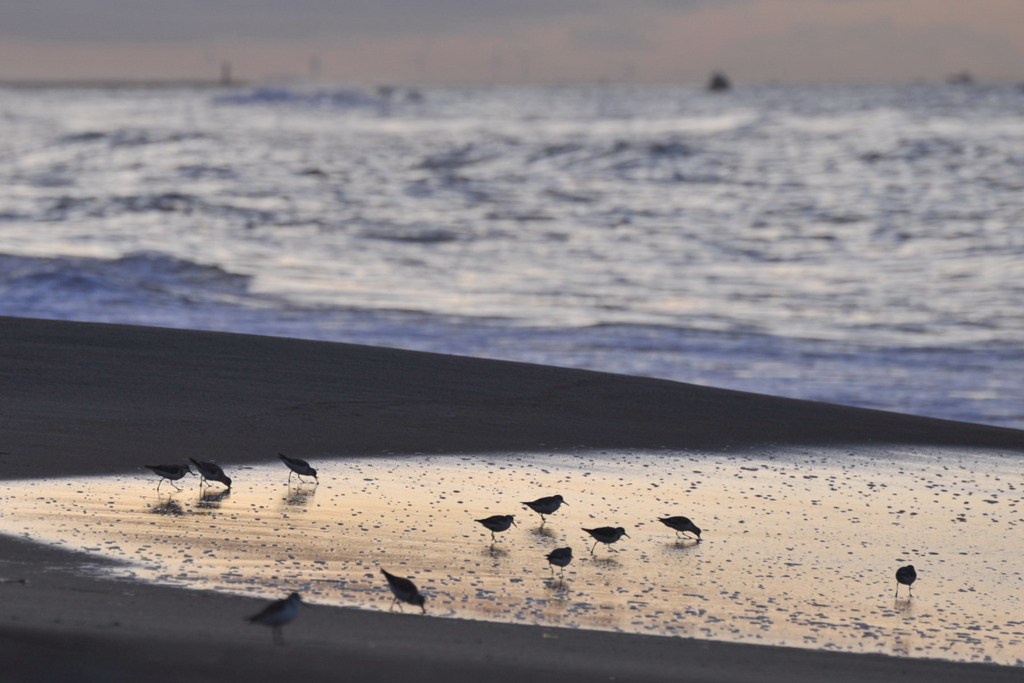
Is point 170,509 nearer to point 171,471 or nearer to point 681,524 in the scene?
point 171,471

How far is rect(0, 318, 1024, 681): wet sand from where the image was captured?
12.2 ft

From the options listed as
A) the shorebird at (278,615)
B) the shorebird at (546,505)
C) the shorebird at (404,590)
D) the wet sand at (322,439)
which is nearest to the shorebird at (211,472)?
the wet sand at (322,439)

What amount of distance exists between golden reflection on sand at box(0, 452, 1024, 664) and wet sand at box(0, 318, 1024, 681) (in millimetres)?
226

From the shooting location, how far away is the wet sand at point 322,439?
12.2 feet

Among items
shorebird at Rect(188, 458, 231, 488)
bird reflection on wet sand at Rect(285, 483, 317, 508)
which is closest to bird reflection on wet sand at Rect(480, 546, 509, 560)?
bird reflection on wet sand at Rect(285, 483, 317, 508)

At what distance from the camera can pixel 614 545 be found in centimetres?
531

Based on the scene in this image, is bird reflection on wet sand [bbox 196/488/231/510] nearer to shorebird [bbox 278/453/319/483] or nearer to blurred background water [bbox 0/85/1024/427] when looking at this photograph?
shorebird [bbox 278/453/319/483]

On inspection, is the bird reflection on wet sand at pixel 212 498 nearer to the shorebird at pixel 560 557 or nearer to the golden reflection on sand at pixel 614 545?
the golden reflection on sand at pixel 614 545

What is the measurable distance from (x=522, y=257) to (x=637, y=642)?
1605 centimetres

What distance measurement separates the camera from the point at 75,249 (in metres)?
19.0

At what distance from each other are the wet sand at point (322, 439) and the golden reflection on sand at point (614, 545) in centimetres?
23

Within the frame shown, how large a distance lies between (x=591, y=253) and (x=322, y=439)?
13.4m

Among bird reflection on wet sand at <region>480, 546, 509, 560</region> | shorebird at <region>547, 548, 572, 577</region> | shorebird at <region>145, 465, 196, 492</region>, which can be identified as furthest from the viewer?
shorebird at <region>145, 465, 196, 492</region>

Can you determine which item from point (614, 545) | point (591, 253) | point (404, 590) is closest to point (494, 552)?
point (614, 545)
